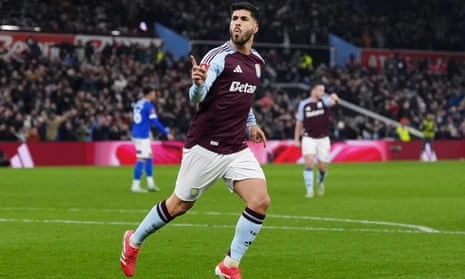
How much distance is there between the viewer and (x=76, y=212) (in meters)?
19.5

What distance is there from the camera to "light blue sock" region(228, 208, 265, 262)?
10.4 metres

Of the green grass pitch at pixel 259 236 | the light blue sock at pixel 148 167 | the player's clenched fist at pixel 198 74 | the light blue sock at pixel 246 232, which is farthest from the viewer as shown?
the light blue sock at pixel 148 167

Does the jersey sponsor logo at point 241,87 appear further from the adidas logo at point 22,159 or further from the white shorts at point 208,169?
the adidas logo at point 22,159

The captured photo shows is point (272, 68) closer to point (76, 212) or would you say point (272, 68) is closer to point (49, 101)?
point (49, 101)

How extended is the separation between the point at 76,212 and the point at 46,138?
73.7 feet

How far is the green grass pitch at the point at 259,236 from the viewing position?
1155cm

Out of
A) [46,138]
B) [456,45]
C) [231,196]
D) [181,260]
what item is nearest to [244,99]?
[181,260]

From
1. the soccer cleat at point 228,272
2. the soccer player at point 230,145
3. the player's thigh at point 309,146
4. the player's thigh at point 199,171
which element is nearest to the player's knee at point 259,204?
the soccer player at point 230,145

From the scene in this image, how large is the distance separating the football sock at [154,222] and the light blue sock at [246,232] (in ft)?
2.50

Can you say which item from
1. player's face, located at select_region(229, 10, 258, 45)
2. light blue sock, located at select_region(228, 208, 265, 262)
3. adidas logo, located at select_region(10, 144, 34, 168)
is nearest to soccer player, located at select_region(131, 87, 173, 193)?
adidas logo, located at select_region(10, 144, 34, 168)

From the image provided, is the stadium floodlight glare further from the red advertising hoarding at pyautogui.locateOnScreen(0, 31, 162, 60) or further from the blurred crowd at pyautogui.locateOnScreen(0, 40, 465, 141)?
the blurred crowd at pyautogui.locateOnScreen(0, 40, 465, 141)

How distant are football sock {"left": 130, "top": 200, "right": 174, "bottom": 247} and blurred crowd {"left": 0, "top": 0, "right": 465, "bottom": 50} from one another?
41.1m

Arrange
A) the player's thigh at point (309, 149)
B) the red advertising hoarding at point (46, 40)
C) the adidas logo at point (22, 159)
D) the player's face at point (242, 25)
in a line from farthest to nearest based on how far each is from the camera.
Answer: the red advertising hoarding at point (46, 40)
the adidas logo at point (22, 159)
the player's thigh at point (309, 149)
the player's face at point (242, 25)

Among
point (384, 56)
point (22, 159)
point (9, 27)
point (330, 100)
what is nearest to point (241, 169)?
point (330, 100)
